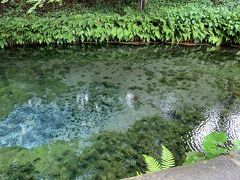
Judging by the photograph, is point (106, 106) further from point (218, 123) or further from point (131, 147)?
point (218, 123)

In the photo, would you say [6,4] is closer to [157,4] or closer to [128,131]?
[157,4]

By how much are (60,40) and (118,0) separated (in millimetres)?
3392

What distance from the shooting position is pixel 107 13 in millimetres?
11883

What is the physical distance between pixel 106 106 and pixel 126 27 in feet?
15.0

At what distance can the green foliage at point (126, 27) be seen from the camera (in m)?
10.9

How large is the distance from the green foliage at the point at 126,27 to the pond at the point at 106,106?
0.47 m

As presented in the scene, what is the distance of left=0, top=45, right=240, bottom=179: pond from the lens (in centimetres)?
559

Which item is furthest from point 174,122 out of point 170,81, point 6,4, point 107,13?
point 6,4

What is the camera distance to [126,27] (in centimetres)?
1116

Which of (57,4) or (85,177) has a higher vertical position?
(57,4)

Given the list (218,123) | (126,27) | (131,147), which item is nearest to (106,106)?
(131,147)

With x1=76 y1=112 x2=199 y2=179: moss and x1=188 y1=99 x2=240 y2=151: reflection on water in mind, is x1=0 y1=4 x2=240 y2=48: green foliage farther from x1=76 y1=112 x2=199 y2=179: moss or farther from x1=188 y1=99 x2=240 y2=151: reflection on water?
x1=76 y1=112 x2=199 y2=179: moss

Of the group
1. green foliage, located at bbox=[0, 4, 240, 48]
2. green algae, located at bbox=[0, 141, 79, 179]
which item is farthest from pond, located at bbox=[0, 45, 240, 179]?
green foliage, located at bbox=[0, 4, 240, 48]

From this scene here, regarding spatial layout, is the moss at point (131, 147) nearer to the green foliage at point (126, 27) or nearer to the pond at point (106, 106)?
the pond at point (106, 106)
